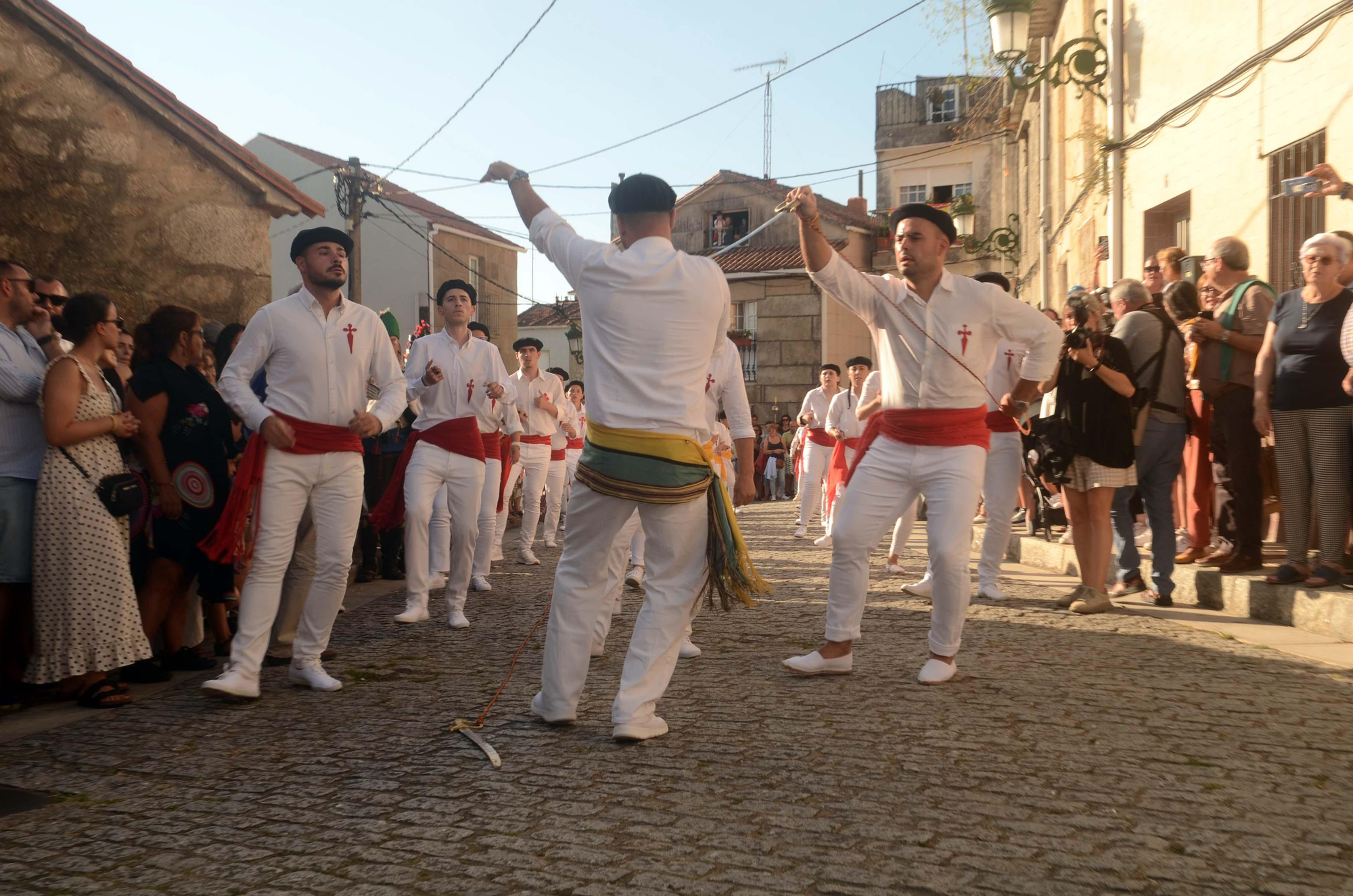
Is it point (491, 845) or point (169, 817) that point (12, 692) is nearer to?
point (169, 817)

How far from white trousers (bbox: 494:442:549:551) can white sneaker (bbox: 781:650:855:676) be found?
651cm

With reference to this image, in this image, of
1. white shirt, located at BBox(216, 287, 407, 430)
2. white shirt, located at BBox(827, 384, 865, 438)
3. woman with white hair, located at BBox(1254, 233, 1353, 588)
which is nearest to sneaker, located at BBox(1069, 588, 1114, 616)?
woman with white hair, located at BBox(1254, 233, 1353, 588)

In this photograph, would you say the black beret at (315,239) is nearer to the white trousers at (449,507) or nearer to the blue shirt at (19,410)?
the blue shirt at (19,410)

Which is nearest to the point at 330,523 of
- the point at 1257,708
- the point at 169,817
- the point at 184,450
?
the point at 184,450

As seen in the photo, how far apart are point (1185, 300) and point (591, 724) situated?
19.6 feet

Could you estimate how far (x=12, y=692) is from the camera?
5574 mm

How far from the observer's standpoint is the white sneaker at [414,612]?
7.89 meters

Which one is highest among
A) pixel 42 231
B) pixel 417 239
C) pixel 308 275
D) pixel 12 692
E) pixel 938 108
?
pixel 938 108

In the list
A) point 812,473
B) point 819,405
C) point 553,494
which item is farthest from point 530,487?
point 812,473

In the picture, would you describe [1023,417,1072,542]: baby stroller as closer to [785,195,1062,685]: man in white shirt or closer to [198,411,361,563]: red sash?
[785,195,1062,685]: man in white shirt

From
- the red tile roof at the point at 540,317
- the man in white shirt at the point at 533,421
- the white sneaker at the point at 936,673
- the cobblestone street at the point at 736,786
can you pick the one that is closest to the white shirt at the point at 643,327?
the cobblestone street at the point at 736,786

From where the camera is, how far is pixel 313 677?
5699 millimetres

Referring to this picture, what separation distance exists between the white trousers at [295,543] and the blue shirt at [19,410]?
1.08m

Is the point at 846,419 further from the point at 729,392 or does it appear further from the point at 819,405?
the point at 729,392
